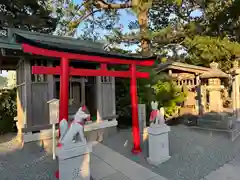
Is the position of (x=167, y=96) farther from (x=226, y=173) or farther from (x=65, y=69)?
(x=65, y=69)

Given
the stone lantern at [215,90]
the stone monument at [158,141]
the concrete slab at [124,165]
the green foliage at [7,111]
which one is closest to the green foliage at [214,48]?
the stone lantern at [215,90]

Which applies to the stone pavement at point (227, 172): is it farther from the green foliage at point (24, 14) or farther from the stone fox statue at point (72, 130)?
the green foliage at point (24, 14)

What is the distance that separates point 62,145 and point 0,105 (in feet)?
22.5

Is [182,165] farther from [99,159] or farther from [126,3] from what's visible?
[126,3]

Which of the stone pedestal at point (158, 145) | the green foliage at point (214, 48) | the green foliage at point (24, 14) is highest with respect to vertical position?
the green foliage at point (24, 14)

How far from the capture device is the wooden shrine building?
455cm

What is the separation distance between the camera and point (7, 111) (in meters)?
9.31

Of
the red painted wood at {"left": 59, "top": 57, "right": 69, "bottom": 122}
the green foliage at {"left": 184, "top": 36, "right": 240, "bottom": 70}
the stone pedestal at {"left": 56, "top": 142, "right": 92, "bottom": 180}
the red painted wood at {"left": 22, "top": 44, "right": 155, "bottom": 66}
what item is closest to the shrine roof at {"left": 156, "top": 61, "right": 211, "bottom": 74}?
the green foliage at {"left": 184, "top": 36, "right": 240, "bottom": 70}

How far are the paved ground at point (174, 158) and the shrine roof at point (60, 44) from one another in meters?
2.83

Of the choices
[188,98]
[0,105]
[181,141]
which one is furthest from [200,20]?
[0,105]

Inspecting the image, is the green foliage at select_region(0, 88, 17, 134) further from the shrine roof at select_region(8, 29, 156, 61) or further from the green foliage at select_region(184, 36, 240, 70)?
the green foliage at select_region(184, 36, 240, 70)

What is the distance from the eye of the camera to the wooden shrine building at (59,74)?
4.55 metres

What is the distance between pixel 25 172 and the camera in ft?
15.5

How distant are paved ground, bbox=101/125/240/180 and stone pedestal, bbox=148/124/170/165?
0.54ft
